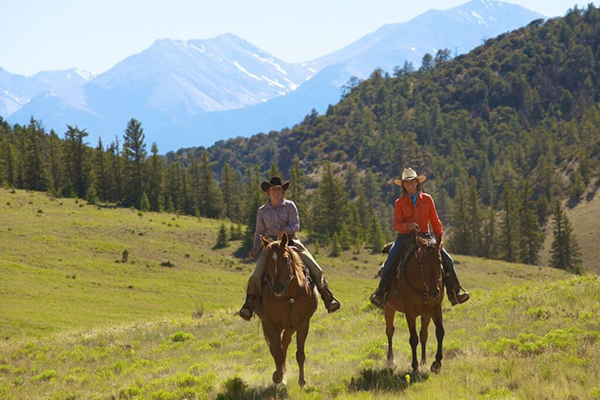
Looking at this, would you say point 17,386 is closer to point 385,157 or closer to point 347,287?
point 347,287

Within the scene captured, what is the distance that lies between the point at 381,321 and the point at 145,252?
4939cm

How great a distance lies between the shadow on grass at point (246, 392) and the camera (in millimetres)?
10156

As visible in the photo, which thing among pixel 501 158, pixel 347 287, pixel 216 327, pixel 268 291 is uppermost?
pixel 501 158

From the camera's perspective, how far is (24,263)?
53938 mm

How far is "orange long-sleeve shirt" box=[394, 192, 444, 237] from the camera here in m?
11.2

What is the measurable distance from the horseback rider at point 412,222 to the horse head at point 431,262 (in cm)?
58

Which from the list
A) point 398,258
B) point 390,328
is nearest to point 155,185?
point 390,328

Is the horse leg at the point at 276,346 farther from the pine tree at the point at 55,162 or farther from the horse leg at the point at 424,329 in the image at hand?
the pine tree at the point at 55,162

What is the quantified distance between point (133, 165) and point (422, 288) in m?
98.9

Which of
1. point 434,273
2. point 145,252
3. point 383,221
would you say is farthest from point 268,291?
point 383,221

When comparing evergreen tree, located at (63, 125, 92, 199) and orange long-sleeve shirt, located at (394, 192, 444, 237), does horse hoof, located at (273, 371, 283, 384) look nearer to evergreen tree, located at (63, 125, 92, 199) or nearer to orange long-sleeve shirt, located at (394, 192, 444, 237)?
orange long-sleeve shirt, located at (394, 192, 444, 237)

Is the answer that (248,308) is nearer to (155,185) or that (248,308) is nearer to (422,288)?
(422,288)

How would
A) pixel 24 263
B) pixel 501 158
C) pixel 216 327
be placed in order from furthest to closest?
pixel 501 158 → pixel 24 263 → pixel 216 327

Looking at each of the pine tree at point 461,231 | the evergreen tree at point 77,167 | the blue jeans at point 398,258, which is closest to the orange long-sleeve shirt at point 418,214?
the blue jeans at point 398,258
